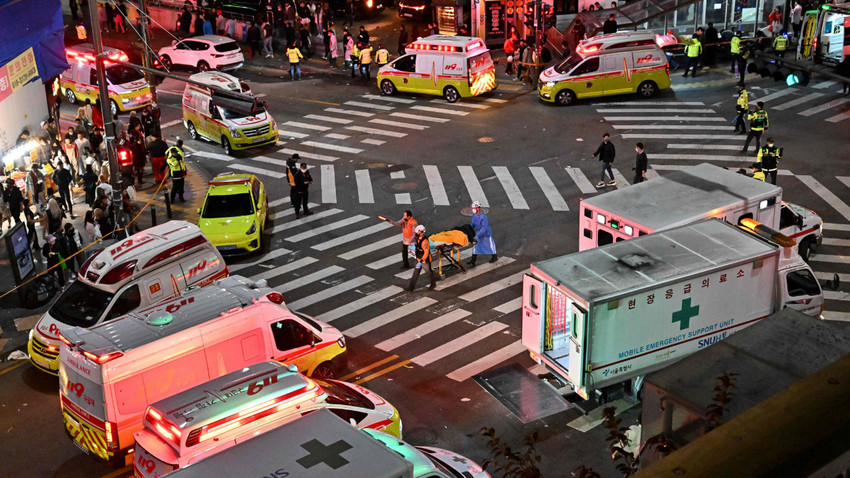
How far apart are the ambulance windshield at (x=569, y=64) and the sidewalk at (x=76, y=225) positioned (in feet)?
45.0

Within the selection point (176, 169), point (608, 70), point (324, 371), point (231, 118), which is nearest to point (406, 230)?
point (324, 371)

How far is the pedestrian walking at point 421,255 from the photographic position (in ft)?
66.2

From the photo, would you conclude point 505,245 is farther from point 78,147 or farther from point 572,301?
point 78,147

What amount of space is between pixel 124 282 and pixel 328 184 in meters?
11.1

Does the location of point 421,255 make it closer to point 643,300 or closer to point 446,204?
point 446,204

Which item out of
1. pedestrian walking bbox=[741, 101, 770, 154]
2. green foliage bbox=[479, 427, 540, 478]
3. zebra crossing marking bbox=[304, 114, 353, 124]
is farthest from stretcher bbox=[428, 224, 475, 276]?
zebra crossing marking bbox=[304, 114, 353, 124]

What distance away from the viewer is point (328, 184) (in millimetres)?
28312

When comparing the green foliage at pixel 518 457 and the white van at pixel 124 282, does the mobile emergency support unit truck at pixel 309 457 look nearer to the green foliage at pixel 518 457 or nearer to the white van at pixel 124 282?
the green foliage at pixel 518 457

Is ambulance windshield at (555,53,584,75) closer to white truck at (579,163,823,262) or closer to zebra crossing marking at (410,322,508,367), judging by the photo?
white truck at (579,163,823,262)

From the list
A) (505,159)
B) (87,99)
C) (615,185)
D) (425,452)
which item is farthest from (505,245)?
(87,99)

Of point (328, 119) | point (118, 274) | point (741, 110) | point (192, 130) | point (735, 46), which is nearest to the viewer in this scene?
point (118, 274)

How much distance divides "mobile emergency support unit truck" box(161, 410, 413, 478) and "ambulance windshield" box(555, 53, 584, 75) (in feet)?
88.4

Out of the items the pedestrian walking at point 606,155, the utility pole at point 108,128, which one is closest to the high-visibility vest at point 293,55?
the pedestrian walking at point 606,155

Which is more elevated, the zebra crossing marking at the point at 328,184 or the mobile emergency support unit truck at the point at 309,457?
the mobile emergency support unit truck at the point at 309,457
